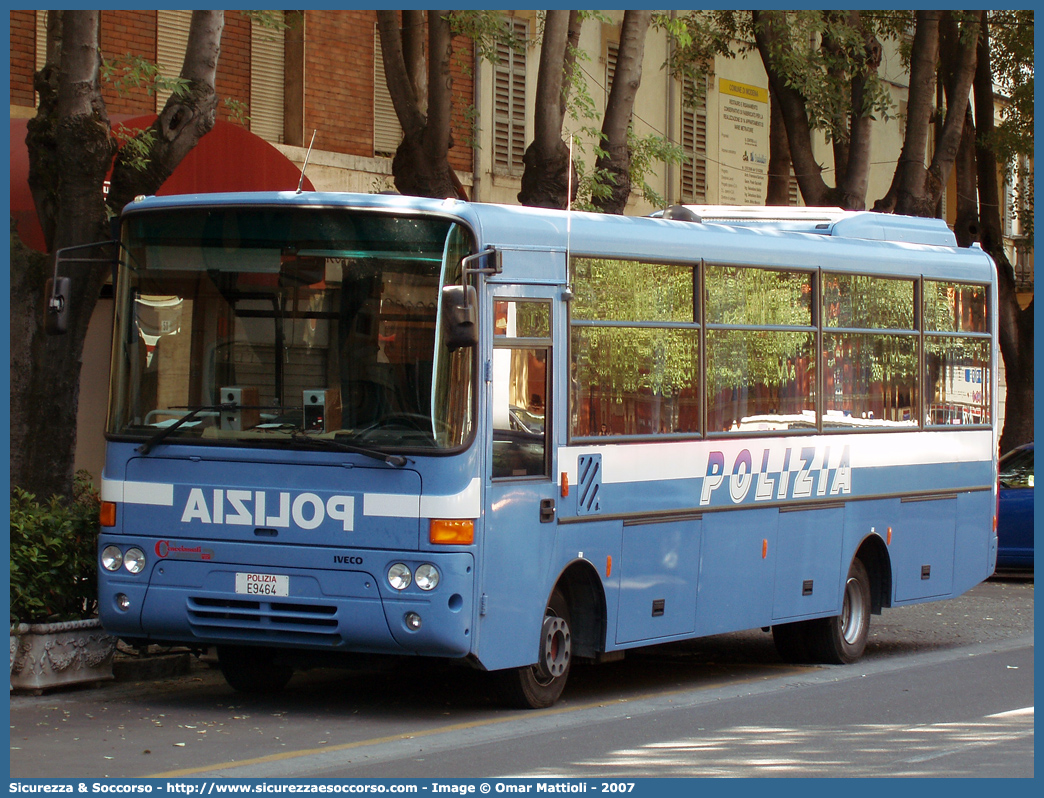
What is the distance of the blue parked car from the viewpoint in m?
18.6

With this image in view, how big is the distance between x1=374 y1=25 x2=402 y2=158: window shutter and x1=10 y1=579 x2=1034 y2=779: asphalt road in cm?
1075

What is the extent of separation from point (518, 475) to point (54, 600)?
10.3 feet

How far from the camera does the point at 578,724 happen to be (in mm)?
9094

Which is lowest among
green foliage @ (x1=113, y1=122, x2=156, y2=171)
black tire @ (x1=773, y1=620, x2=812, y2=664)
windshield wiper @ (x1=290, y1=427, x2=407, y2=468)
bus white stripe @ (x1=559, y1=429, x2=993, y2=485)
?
black tire @ (x1=773, y1=620, x2=812, y2=664)

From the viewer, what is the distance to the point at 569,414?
31.4ft

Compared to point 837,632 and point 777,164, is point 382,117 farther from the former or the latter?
point 837,632

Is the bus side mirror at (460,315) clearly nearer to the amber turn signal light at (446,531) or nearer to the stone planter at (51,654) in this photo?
the amber turn signal light at (446,531)

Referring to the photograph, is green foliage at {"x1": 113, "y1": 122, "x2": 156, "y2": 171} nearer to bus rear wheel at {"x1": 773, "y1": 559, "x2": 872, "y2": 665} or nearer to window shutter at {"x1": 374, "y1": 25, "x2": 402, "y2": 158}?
bus rear wheel at {"x1": 773, "y1": 559, "x2": 872, "y2": 665}

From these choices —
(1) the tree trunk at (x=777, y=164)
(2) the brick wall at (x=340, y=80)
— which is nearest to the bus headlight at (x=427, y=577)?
(2) the brick wall at (x=340, y=80)

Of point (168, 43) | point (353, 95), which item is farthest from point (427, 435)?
point (353, 95)

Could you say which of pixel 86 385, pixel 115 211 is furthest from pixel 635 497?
pixel 86 385

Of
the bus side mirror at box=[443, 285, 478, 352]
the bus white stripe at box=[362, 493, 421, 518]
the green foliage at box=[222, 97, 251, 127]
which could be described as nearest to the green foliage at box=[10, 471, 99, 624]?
the bus white stripe at box=[362, 493, 421, 518]

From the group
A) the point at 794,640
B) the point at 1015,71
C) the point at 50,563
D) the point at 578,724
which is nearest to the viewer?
the point at 578,724
